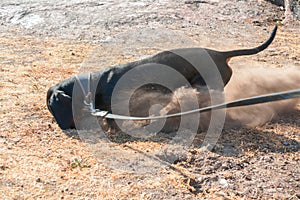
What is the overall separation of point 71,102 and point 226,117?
1.54m

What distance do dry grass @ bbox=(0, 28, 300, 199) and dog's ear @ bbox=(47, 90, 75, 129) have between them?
102mm

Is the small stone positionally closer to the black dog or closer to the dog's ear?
the black dog

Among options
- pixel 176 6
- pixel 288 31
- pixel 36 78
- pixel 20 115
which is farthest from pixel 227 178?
pixel 176 6

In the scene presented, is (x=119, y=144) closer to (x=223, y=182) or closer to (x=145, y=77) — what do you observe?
(x=145, y=77)

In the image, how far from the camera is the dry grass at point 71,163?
3.63 metres

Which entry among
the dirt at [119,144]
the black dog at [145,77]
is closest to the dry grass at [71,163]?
the dirt at [119,144]

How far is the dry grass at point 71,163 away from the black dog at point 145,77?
26cm

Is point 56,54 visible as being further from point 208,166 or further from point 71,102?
point 208,166

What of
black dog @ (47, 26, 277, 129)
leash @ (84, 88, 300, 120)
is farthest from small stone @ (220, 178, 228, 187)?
black dog @ (47, 26, 277, 129)

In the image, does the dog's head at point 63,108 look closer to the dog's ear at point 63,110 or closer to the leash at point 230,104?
the dog's ear at point 63,110

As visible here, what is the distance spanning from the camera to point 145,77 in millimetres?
4859

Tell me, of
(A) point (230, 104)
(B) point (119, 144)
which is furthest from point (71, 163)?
(A) point (230, 104)

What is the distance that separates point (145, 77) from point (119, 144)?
2.53ft

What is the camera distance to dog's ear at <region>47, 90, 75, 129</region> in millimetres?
4797
